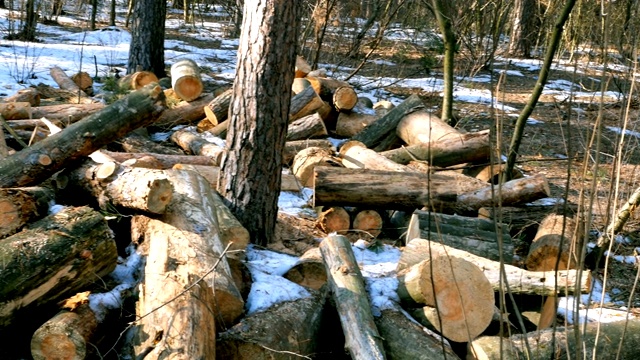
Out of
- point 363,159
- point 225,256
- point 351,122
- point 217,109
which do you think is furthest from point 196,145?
point 225,256

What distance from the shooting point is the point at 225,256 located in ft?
13.5

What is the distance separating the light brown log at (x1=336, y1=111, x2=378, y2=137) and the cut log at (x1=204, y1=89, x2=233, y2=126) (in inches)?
55.3

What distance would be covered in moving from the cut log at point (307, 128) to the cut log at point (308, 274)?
3.52 meters

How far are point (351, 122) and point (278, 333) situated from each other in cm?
516

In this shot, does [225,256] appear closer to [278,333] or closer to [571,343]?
[278,333]

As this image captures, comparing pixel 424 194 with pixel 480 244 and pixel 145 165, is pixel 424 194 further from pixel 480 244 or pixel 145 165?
pixel 145 165

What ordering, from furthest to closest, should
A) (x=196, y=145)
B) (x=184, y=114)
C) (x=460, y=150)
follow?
(x=184, y=114) → (x=196, y=145) → (x=460, y=150)

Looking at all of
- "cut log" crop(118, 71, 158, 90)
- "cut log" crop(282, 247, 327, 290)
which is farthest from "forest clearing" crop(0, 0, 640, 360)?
"cut log" crop(118, 71, 158, 90)

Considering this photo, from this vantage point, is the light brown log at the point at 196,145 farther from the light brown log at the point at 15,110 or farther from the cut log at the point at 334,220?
the light brown log at the point at 15,110

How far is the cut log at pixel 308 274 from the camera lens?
179 inches

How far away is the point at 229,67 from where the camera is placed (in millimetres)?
12359

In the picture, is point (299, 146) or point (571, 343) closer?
point (571, 343)

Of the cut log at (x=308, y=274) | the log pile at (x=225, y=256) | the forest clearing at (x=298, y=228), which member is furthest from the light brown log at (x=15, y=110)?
the cut log at (x=308, y=274)

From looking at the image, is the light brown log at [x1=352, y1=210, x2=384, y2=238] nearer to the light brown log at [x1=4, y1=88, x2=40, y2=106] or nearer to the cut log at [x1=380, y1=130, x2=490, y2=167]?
the cut log at [x1=380, y1=130, x2=490, y2=167]
